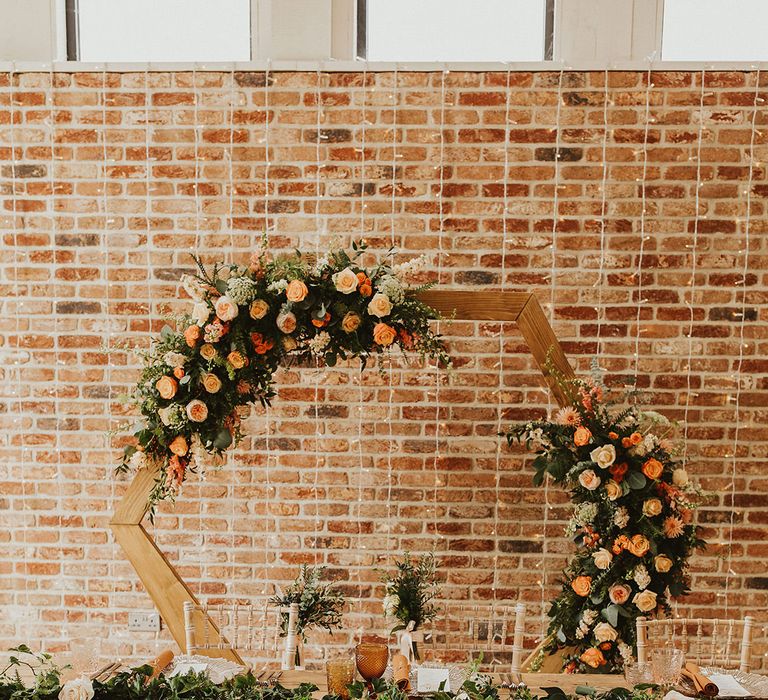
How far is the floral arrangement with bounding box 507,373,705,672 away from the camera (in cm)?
273

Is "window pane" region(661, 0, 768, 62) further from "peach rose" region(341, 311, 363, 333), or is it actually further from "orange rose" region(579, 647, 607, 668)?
"orange rose" region(579, 647, 607, 668)

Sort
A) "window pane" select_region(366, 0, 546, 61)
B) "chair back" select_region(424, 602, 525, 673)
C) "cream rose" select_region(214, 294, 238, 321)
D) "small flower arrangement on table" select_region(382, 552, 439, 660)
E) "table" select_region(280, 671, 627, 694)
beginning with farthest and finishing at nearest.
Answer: "window pane" select_region(366, 0, 546, 61), "chair back" select_region(424, 602, 525, 673), "small flower arrangement on table" select_region(382, 552, 439, 660), "cream rose" select_region(214, 294, 238, 321), "table" select_region(280, 671, 627, 694)

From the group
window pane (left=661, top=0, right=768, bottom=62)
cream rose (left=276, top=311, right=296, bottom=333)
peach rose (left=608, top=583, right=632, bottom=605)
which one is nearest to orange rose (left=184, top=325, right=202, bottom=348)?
cream rose (left=276, top=311, right=296, bottom=333)

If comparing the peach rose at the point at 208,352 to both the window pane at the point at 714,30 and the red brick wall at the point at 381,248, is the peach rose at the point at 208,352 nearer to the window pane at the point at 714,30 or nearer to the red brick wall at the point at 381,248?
the red brick wall at the point at 381,248

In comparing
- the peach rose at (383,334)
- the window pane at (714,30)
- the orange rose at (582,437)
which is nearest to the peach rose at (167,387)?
the peach rose at (383,334)

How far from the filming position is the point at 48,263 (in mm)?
3430

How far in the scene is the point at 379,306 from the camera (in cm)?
255

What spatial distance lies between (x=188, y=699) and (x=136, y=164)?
2442 millimetres

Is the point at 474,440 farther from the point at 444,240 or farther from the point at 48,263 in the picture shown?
the point at 48,263

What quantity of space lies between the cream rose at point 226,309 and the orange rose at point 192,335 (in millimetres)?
116

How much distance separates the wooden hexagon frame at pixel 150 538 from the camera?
274 cm

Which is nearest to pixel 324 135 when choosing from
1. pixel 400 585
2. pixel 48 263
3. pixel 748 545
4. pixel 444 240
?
pixel 444 240

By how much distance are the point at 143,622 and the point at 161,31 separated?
2.94 m

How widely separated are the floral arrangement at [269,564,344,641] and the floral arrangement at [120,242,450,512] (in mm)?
803
